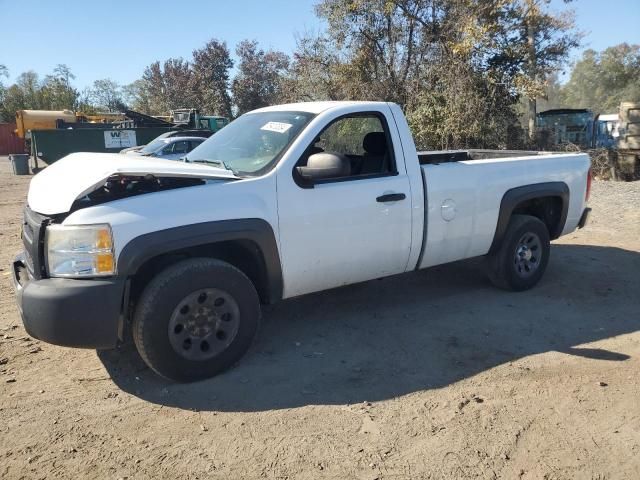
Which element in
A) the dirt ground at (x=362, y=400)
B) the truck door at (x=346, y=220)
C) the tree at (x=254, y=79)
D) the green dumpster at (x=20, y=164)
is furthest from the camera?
the tree at (x=254, y=79)

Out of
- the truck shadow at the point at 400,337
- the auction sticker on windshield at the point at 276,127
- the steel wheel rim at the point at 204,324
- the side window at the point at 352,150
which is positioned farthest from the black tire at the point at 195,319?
the auction sticker on windshield at the point at 276,127

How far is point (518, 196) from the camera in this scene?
5.23m

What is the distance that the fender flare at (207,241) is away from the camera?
3.26 m

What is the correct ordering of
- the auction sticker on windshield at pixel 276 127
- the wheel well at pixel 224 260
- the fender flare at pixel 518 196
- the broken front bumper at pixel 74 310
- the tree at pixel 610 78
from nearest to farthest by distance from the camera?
the broken front bumper at pixel 74 310 < the wheel well at pixel 224 260 < the auction sticker on windshield at pixel 276 127 < the fender flare at pixel 518 196 < the tree at pixel 610 78

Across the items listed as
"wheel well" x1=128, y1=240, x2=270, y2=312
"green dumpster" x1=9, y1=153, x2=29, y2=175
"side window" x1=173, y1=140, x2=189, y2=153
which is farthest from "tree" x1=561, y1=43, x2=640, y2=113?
"wheel well" x1=128, y1=240, x2=270, y2=312

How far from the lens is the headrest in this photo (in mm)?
4780

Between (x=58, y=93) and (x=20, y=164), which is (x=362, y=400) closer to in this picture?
(x=20, y=164)

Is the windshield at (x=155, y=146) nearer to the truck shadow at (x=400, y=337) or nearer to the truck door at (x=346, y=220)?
the truck shadow at (x=400, y=337)

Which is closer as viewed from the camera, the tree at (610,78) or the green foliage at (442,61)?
the green foliage at (442,61)

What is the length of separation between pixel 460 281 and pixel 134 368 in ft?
11.9

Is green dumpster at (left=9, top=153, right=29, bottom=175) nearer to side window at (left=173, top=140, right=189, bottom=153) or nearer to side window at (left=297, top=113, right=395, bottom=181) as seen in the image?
side window at (left=173, top=140, right=189, bottom=153)

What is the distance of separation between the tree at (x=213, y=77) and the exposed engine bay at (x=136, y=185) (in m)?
38.1

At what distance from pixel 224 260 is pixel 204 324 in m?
0.57

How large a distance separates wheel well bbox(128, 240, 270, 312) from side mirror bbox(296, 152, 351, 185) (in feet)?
2.13
